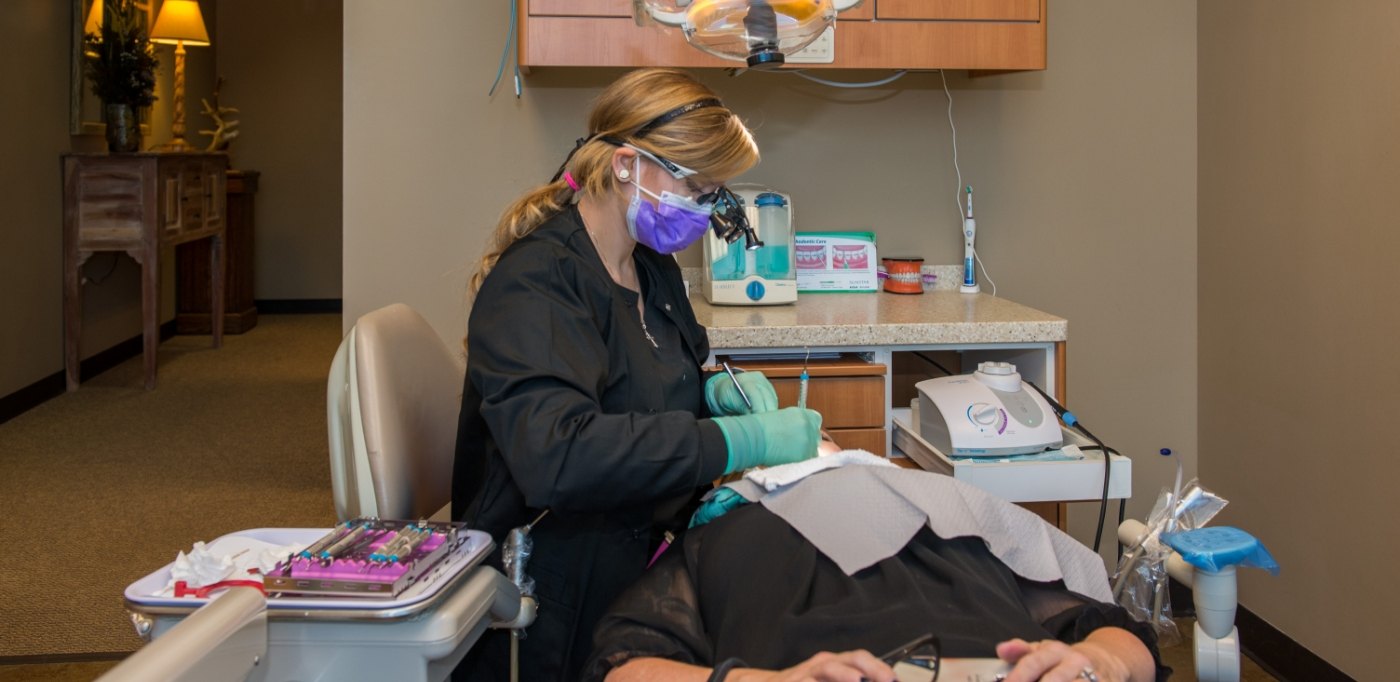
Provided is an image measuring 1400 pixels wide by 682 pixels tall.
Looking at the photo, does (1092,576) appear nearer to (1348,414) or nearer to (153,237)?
(1348,414)

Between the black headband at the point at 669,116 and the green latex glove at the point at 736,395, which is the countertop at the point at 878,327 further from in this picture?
the black headband at the point at 669,116

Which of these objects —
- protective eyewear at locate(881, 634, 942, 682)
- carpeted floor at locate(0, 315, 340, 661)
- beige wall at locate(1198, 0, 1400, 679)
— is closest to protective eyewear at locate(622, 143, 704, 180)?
protective eyewear at locate(881, 634, 942, 682)

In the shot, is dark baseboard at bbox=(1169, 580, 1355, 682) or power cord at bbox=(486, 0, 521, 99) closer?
dark baseboard at bbox=(1169, 580, 1355, 682)

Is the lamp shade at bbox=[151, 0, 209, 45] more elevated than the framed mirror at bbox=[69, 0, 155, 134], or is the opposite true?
the lamp shade at bbox=[151, 0, 209, 45]

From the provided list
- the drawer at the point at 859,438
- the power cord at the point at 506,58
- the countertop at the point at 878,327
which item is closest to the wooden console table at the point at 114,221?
the power cord at the point at 506,58

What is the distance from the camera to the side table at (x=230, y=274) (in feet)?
22.8

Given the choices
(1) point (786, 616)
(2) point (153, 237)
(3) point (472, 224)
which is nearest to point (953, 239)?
(3) point (472, 224)

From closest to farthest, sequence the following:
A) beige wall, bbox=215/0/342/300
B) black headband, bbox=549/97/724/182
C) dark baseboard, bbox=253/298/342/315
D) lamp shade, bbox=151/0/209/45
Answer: black headband, bbox=549/97/724/182
lamp shade, bbox=151/0/209/45
beige wall, bbox=215/0/342/300
dark baseboard, bbox=253/298/342/315

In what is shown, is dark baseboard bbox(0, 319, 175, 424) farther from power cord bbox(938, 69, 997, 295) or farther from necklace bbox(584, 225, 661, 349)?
necklace bbox(584, 225, 661, 349)

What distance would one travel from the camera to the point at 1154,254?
3.16 meters

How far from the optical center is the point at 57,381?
5340 millimetres

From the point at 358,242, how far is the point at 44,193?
9.18 feet

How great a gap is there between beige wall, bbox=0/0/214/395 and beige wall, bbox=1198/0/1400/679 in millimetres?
4198

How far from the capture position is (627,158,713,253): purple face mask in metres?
1.84
